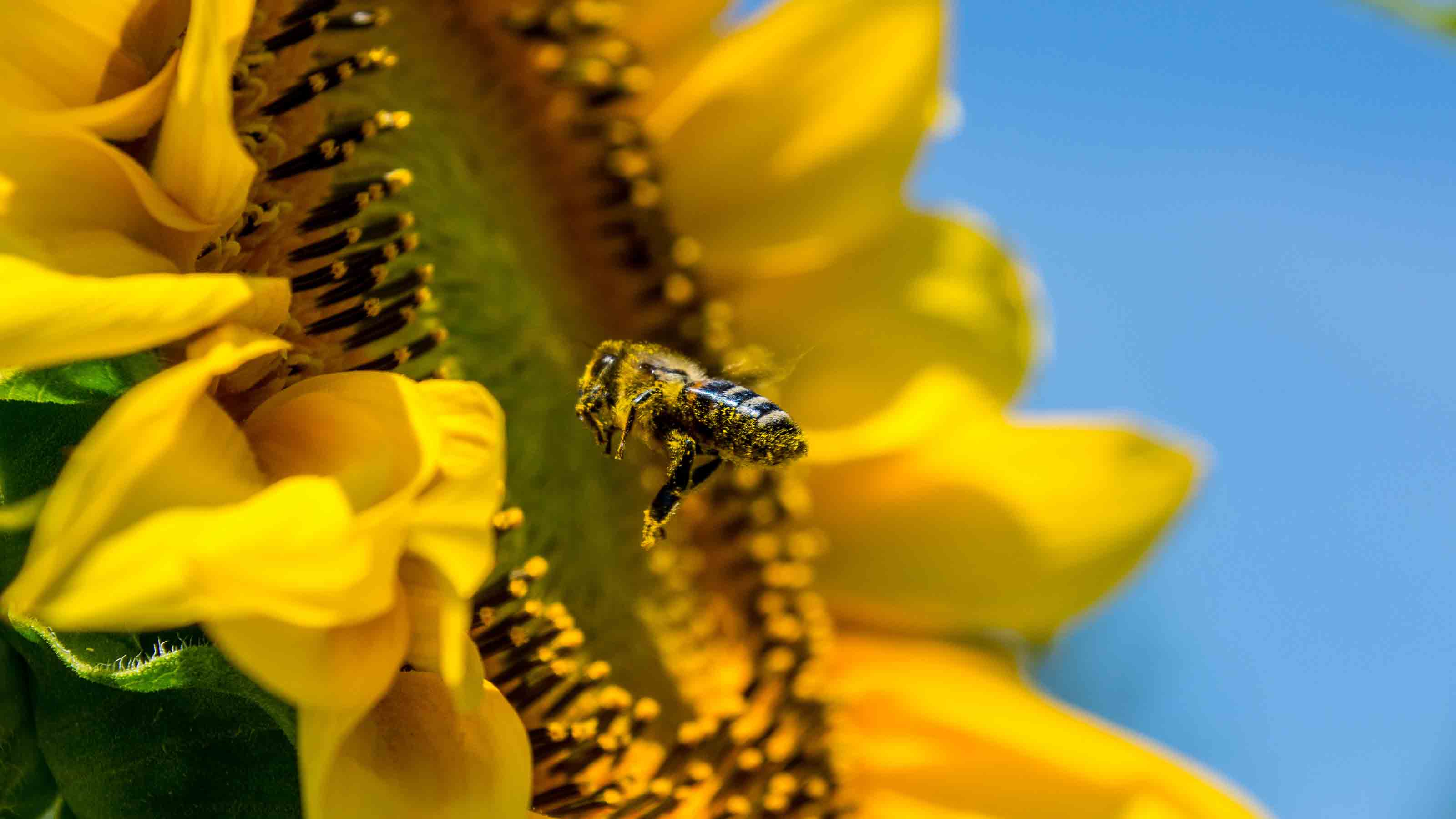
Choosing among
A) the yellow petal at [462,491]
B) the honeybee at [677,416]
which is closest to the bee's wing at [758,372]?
the honeybee at [677,416]

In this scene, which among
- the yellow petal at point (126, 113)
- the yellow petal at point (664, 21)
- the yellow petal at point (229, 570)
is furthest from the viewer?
the yellow petal at point (664, 21)

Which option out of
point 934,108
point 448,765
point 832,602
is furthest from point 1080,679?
point 448,765

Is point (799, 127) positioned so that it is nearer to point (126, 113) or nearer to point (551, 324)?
point (551, 324)

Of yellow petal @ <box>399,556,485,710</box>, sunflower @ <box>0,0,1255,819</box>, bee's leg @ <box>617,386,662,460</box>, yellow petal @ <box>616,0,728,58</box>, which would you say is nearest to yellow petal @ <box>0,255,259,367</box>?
sunflower @ <box>0,0,1255,819</box>

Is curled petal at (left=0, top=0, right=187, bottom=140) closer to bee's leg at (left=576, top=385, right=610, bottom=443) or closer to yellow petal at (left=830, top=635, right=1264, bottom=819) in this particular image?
bee's leg at (left=576, top=385, right=610, bottom=443)

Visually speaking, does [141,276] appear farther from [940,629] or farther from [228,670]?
[940,629]

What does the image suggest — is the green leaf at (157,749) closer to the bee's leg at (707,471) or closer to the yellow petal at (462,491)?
the yellow petal at (462,491)

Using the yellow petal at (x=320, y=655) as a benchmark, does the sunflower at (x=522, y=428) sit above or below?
above
